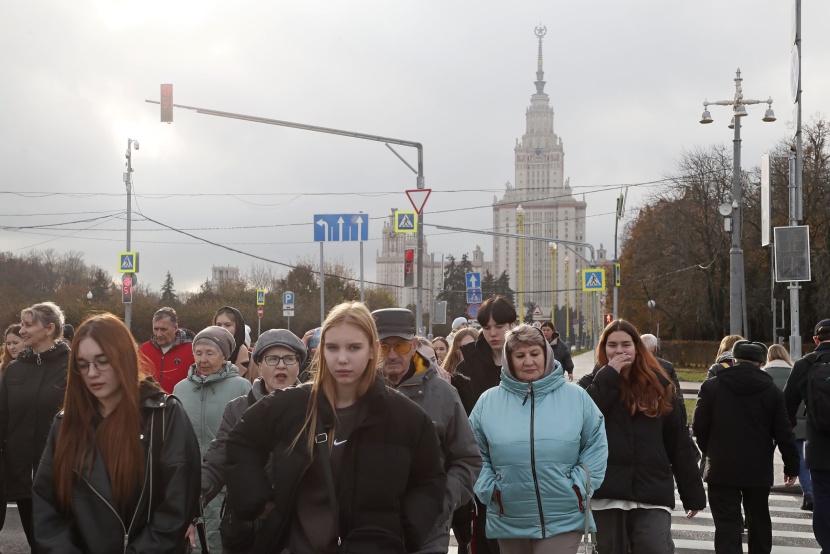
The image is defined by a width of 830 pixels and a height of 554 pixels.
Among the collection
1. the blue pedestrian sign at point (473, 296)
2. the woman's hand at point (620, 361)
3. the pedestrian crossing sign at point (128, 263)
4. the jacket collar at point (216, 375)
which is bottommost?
the jacket collar at point (216, 375)

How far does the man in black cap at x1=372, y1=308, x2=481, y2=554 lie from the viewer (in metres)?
4.88

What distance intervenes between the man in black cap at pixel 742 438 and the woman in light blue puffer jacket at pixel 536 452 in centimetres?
284

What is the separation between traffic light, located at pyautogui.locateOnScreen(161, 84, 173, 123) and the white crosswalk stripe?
12.3 meters

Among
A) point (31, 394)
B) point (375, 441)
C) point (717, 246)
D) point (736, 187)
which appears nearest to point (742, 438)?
point (375, 441)

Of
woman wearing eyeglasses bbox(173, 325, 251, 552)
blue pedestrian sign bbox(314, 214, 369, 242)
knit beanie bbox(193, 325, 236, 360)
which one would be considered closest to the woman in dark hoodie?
knit beanie bbox(193, 325, 236, 360)

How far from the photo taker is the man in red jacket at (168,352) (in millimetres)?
8656

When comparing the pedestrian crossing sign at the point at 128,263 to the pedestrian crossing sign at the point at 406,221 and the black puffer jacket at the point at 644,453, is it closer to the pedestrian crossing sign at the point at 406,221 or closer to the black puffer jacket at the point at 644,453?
the pedestrian crossing sign at the point at 406,221

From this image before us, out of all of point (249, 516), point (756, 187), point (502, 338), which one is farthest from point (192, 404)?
point (756, 187)

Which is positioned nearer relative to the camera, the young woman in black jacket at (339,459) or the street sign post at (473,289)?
the young woman in black jacket at (339,459)

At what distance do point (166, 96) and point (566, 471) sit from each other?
54.1 ft

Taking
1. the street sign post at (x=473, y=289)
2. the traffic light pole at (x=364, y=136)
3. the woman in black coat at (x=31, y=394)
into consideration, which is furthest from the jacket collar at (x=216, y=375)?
the street sign post at (x=473, y=289)

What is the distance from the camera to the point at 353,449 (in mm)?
3646

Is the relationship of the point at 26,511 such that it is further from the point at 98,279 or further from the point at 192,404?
the point at 98,279

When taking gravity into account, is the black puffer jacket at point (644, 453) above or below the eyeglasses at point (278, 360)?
Result: below
